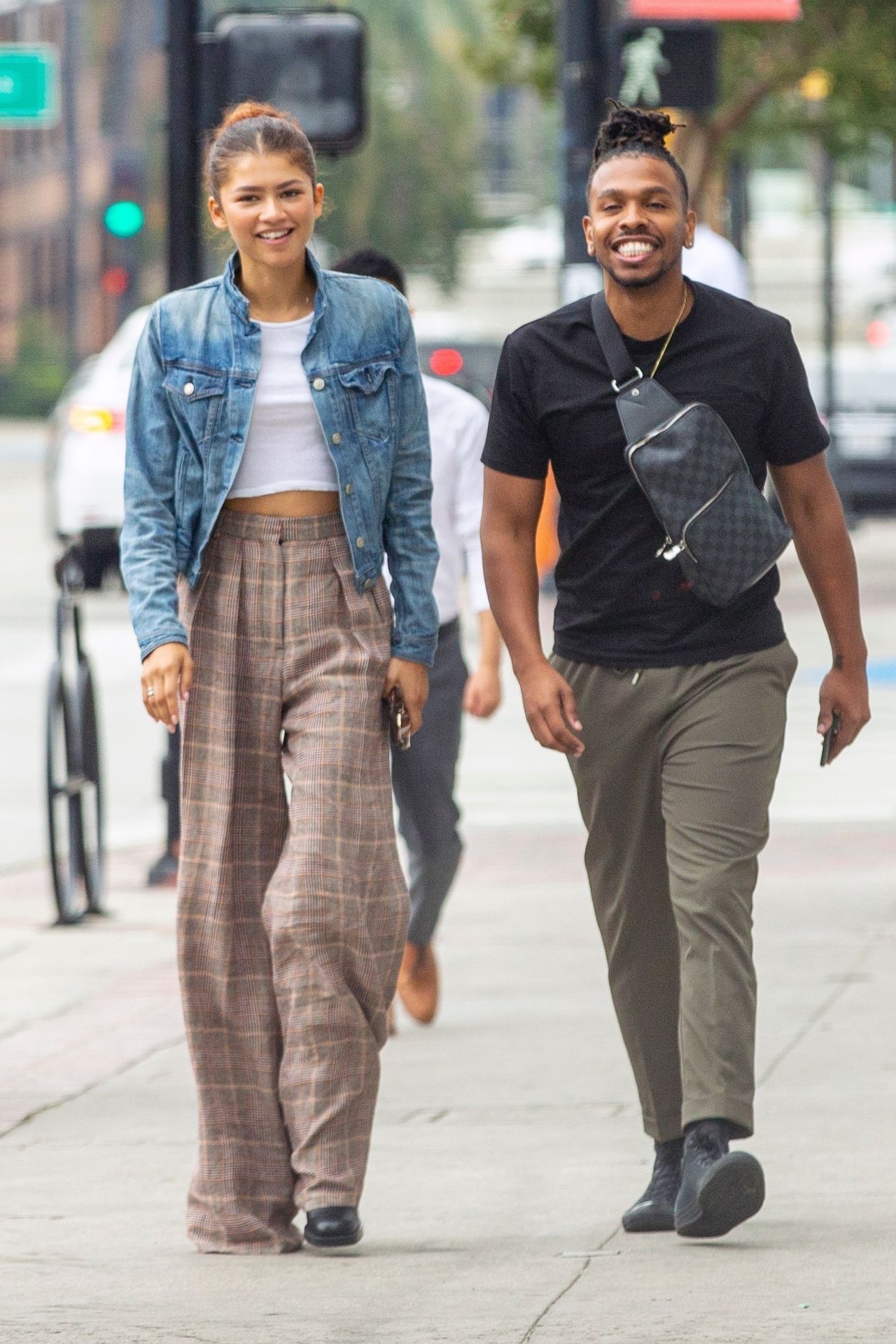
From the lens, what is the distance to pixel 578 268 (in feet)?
37.7

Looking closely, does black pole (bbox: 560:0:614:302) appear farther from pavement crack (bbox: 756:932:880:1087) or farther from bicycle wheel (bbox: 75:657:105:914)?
pavement crack (bbox: 756:932:880:1087)

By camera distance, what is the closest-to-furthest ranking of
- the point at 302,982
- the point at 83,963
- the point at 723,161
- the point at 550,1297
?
the point at 550,1297
the point at 302,982
the point at 83,963
the point at 723,161

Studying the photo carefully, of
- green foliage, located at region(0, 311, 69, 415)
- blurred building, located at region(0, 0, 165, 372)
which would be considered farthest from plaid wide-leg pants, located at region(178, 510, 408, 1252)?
green foliage, located at region(0, 311, 69, 415)

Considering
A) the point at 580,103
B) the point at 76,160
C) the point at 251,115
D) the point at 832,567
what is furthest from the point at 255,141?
the point at 76,160

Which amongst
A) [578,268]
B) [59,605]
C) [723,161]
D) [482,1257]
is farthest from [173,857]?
[723,161]

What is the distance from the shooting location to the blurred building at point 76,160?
187 feet

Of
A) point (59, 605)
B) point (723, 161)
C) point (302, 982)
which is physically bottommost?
point (723, 161)

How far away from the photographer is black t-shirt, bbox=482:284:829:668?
4789mm

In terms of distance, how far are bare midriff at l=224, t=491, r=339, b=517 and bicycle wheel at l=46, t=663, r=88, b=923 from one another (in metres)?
3.68

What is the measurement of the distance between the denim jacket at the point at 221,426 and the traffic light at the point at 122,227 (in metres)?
→ 8.95

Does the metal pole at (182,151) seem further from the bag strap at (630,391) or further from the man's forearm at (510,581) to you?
the bag strap at (630,391)

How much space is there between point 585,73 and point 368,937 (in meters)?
7.09

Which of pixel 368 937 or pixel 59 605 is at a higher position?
pixel 368 937

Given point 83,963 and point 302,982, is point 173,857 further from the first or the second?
point 302,982
